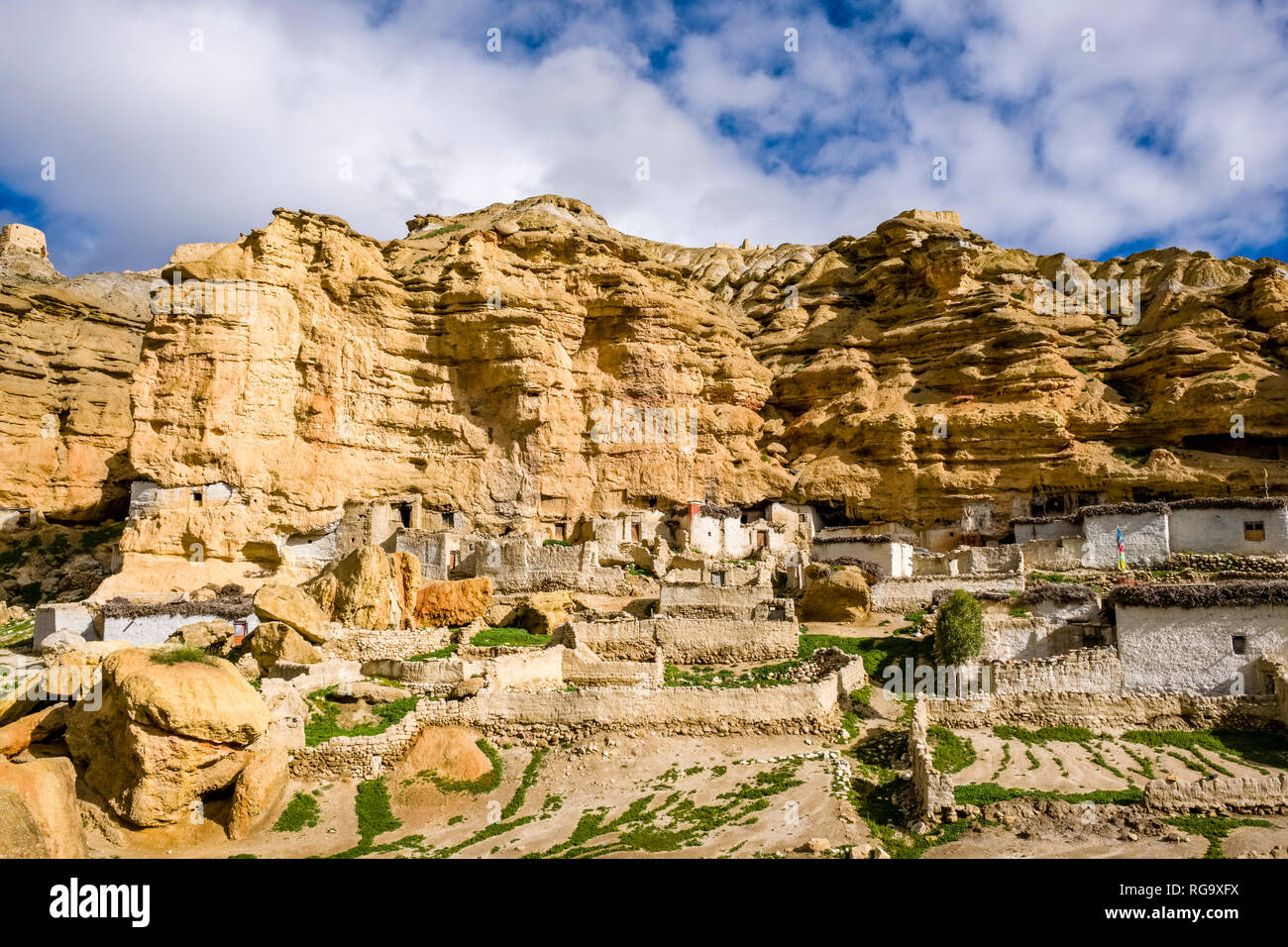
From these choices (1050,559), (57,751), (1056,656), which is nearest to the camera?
(57,751)

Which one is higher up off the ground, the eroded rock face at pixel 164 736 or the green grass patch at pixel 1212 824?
the eroded rock face at pixel 164 736

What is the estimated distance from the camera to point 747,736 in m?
17.8

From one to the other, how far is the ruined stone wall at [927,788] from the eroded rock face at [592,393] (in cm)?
2774

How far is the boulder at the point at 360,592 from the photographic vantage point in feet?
82.3

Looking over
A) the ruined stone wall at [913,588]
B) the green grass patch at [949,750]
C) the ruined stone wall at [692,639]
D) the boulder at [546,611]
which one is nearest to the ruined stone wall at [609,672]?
the ruined stone wall at [692,639]

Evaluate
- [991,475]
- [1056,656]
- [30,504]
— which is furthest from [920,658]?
[30,504]

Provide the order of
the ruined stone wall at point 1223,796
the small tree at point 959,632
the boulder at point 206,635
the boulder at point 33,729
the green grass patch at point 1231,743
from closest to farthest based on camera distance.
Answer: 1. the ruined stone wall at point 1223,796
2. the green grass patch at point 1231,743
3. the boulder at point 33,729
4. the small tree at point 959,632
5. the boulder at point 206,635

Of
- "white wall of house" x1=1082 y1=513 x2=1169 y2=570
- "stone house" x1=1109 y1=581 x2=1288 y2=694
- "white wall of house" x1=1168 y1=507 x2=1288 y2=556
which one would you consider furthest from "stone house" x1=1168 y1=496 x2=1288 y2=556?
"stone house" x1=1109 y1=581 x2=1288 y2=694

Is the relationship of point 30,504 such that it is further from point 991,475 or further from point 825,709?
point 991,475

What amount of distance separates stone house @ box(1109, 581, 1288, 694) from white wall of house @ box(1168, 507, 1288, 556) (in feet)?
32.8

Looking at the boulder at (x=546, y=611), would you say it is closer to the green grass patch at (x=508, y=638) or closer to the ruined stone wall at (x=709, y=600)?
the green grass patch at (x=508, y=638)

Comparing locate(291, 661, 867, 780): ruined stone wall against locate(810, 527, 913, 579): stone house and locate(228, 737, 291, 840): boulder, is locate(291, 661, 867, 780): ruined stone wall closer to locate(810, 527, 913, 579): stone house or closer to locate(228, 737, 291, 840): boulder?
locate(228, 737, 291, 840): boulder

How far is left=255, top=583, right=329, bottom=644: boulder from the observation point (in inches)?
897
